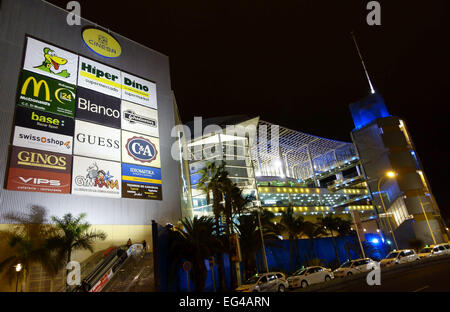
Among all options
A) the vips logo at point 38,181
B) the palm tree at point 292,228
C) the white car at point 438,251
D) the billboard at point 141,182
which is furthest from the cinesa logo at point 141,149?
the white car at point 438,251

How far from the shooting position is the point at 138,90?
134 feet

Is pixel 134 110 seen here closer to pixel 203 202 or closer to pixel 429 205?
pixel 203 202

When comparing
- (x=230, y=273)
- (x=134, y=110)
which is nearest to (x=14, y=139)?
(x=134, y=110)

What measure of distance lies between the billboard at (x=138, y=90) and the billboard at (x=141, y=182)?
9.98 metres

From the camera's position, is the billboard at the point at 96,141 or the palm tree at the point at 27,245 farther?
the billboard at the point at 96,141

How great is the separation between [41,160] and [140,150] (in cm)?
1114

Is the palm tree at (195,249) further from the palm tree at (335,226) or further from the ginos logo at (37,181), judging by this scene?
the palm tree at (335,226)

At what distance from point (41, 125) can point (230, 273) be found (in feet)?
79.6

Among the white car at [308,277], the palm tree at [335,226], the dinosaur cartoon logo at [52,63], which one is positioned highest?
the dinosaur cartoon logo at [52,63]

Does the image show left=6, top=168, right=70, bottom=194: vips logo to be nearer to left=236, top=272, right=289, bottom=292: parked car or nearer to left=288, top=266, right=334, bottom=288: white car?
left=236, top=272, right=289, bottom=292: parked car

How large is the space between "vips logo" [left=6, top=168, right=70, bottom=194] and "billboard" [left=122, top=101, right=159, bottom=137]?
33.4 feet

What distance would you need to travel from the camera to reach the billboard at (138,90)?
129 feet

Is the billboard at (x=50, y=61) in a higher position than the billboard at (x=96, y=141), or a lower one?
higher

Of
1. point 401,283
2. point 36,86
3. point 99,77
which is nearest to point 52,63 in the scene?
point 36,86
